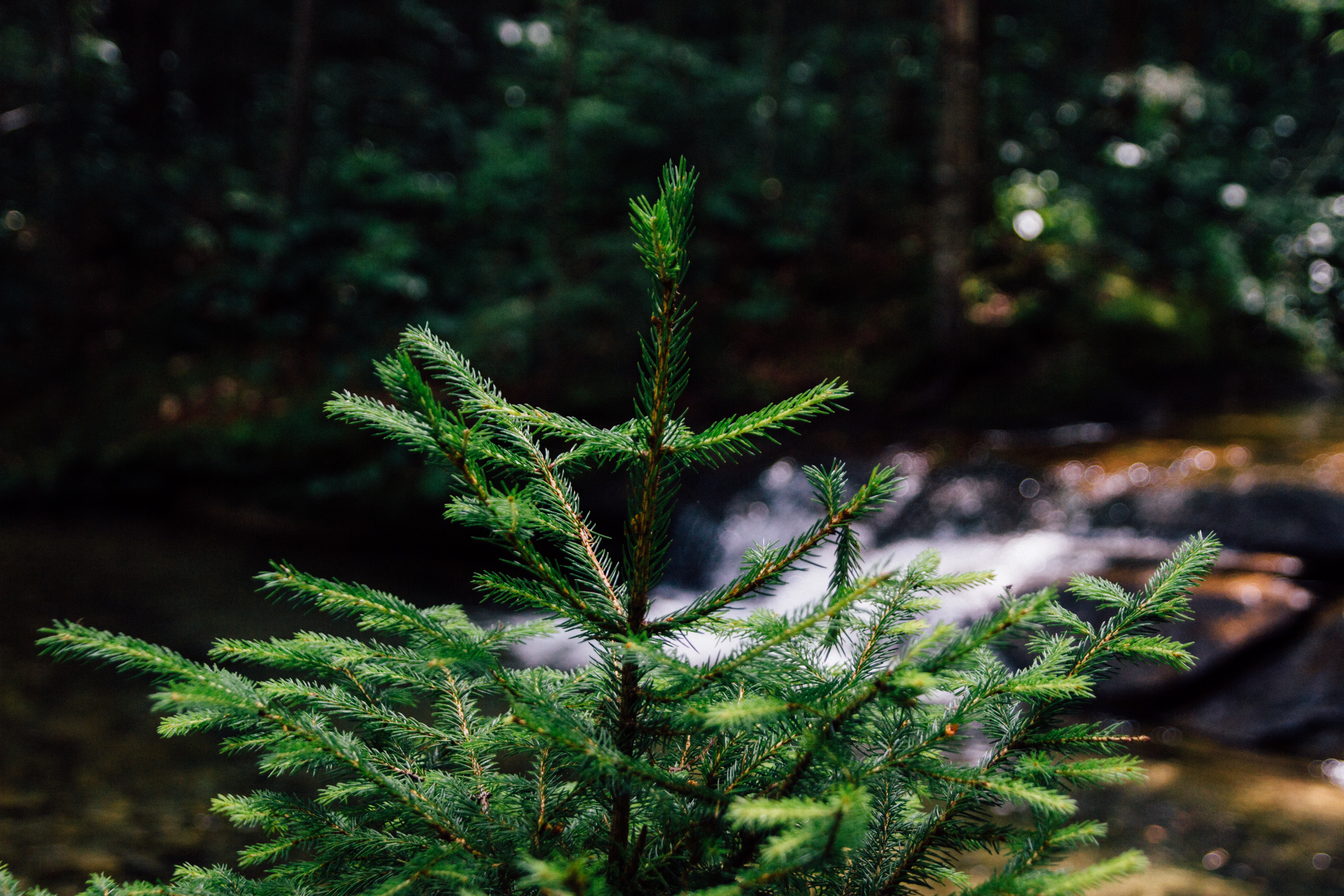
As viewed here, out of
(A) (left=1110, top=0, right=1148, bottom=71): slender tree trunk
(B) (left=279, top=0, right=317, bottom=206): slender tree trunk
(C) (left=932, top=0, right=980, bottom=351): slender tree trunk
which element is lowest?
(C) (left=932, top=0, right=980, bottom=351): slender tree trunk

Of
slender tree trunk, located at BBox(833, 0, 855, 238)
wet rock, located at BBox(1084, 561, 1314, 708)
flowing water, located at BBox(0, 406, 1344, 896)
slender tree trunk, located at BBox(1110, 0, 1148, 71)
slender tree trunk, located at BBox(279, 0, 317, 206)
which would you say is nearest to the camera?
flowing water, located at BBox(0, 406, 1344, 896)

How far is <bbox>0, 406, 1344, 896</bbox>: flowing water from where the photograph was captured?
390cm

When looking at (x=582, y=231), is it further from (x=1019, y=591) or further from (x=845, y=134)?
(x=1019, y=591)

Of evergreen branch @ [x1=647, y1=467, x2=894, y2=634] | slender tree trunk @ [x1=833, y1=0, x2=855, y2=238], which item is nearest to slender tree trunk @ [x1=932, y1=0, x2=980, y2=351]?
slender tree trunk @ [x1=833, y1=0, x2=855, y2=238]

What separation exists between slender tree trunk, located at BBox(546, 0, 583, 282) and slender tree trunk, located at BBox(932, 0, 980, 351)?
4.37 metres

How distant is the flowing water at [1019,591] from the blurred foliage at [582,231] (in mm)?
1381

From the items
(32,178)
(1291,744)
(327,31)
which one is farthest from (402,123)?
(1291,744)

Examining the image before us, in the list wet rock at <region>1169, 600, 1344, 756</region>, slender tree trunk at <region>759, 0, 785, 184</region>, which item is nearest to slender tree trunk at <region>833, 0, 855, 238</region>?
slender tree trunk at <region>759, 0, 785, 184</region>

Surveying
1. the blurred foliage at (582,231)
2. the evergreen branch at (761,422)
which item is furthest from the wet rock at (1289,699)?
the evergreen branch at (761,422)

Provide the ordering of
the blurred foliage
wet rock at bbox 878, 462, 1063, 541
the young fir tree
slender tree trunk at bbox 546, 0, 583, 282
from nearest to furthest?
1. the young fir tree
2. wet rock at bbox 878, 462, 1063, 541
3. slender tree trunk at bbox 546, 0, 583, 282
4. the blurred foliage

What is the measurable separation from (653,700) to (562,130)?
10034 mm

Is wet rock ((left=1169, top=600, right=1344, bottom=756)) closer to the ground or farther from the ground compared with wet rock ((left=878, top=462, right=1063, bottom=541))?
closer to the ground

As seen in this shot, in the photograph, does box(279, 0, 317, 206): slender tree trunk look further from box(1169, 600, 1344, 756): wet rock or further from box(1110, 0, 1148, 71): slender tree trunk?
box(1169, 600, 1344, 756): wet rock

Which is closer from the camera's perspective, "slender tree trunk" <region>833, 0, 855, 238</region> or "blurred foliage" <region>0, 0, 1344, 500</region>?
"blurred foliage" <region>0, 0, 1344, 500</region>
